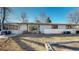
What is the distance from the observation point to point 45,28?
3.88 meters

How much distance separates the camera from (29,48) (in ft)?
12.6

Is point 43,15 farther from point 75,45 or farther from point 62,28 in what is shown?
point 75,45

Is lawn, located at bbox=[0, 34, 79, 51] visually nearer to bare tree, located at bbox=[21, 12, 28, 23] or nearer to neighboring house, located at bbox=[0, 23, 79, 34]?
neighboring house, located at bbox=[0, 23, 79, 34]

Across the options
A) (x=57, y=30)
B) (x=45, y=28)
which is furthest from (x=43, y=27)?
(x=57, y=30)

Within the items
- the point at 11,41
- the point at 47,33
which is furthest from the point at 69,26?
the point at 11,41

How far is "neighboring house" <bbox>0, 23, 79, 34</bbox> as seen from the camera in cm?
387

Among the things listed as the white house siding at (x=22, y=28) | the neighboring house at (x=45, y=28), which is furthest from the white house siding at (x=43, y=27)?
the white house siding at (x=22, y=28)

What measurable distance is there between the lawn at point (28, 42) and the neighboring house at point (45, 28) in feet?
0.27

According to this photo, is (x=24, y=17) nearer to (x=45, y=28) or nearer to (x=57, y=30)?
(x=45, y=28)

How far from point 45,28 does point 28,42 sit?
34cm

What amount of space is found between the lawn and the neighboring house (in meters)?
0.08

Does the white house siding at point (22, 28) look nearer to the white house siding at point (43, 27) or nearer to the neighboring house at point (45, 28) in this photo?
the neighboring house at point (45, 28)
